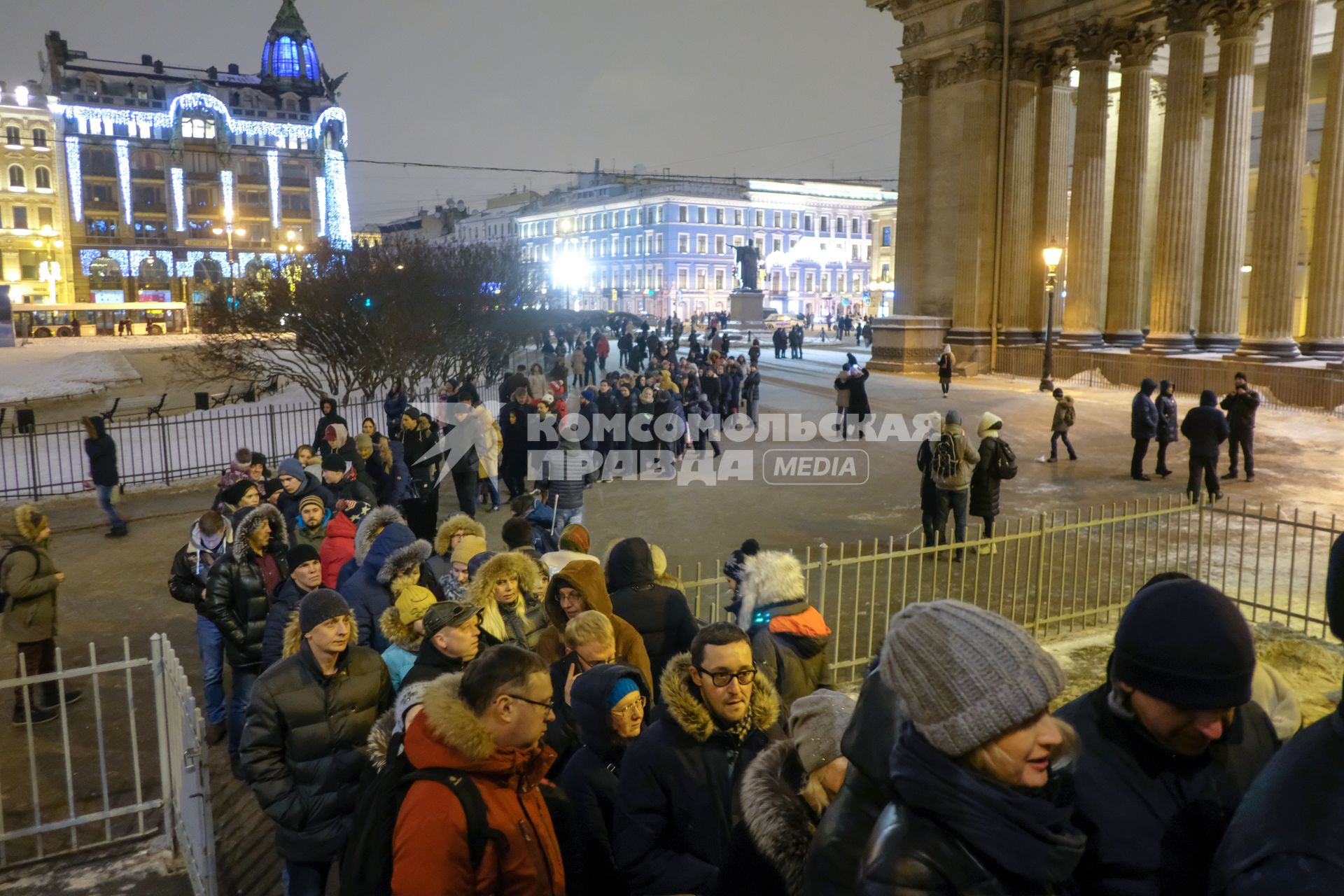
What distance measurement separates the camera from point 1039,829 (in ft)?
5.74

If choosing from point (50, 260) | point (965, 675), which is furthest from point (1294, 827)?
point (50, 260)

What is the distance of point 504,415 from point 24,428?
11794 mm

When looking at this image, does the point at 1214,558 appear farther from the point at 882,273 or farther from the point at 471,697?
the point at 882,273

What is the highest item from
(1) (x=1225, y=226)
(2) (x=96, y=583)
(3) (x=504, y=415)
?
(1) (x=1225, y=226)

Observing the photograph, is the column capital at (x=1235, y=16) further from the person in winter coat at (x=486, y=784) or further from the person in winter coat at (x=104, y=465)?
the person in winter coat at (x=486, y=784)

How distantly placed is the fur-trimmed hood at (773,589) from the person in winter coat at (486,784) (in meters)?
1.92

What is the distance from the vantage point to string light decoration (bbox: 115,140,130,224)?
8431 centimetres

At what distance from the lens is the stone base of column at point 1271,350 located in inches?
944

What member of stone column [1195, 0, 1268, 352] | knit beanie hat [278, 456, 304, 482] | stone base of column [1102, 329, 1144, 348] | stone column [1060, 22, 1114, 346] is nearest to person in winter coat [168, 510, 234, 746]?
knit beanie hat [278, 456, 304, 482]

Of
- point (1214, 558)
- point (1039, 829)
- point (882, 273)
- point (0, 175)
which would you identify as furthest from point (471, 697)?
point (0, 175)

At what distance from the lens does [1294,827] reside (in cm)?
169

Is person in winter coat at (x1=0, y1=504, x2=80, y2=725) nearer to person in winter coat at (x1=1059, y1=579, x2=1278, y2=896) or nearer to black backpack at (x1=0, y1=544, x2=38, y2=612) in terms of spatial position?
black backpack at (x1=0, y1=544, x2=38, y2=612)

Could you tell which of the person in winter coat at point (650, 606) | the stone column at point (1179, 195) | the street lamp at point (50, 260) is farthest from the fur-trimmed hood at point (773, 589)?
the street lamp at point (50, 260)

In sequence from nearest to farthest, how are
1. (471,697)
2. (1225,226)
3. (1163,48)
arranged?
(471,697) < (1225,226) < (1163,48)
